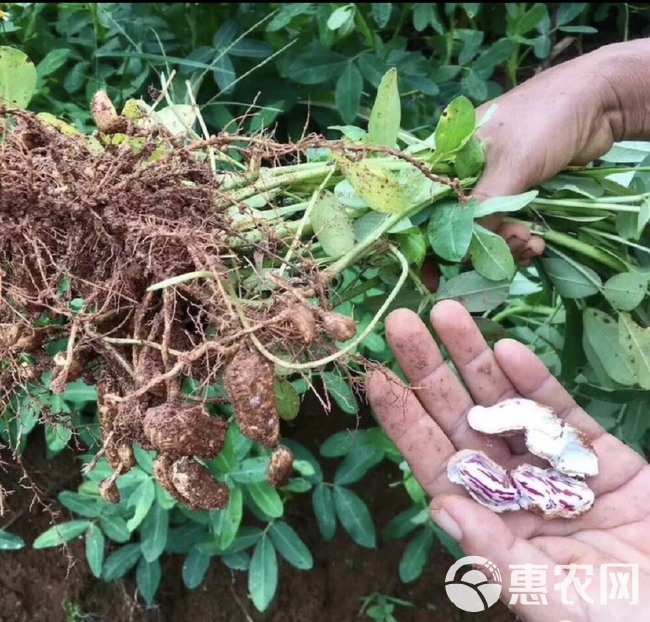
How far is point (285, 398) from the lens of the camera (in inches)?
30.4

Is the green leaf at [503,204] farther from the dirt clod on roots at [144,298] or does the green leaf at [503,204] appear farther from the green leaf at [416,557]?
the green leaf at [416,557]

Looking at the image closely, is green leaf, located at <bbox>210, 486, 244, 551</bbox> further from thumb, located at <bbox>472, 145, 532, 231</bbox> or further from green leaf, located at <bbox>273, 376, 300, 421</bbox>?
thumb, located at <bbox>472, 145, 532, 231</bbox>

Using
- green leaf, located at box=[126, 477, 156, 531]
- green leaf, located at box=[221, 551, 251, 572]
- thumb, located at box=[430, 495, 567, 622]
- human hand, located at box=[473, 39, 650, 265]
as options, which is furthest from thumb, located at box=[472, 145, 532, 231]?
green leaf, located at box=[221, 551, 251, 572]

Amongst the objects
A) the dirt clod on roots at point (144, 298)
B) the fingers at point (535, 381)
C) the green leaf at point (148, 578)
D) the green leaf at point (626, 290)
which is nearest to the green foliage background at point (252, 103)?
the green leaf at point (148, 578)

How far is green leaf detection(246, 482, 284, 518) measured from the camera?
1179mm

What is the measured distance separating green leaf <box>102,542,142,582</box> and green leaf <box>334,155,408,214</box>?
37.9 inches

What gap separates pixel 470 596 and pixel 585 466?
1.04 feet

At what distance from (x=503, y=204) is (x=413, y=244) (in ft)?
0.37

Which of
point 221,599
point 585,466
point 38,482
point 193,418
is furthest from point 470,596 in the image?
point 38,482

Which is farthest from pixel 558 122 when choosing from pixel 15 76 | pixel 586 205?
pixel 15 76

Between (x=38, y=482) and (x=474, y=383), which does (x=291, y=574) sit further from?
(x=474, y=383)

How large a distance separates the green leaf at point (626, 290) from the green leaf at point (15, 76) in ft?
2.37

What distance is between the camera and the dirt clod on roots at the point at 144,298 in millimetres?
660

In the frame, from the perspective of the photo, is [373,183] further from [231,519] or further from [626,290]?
[231,519]
